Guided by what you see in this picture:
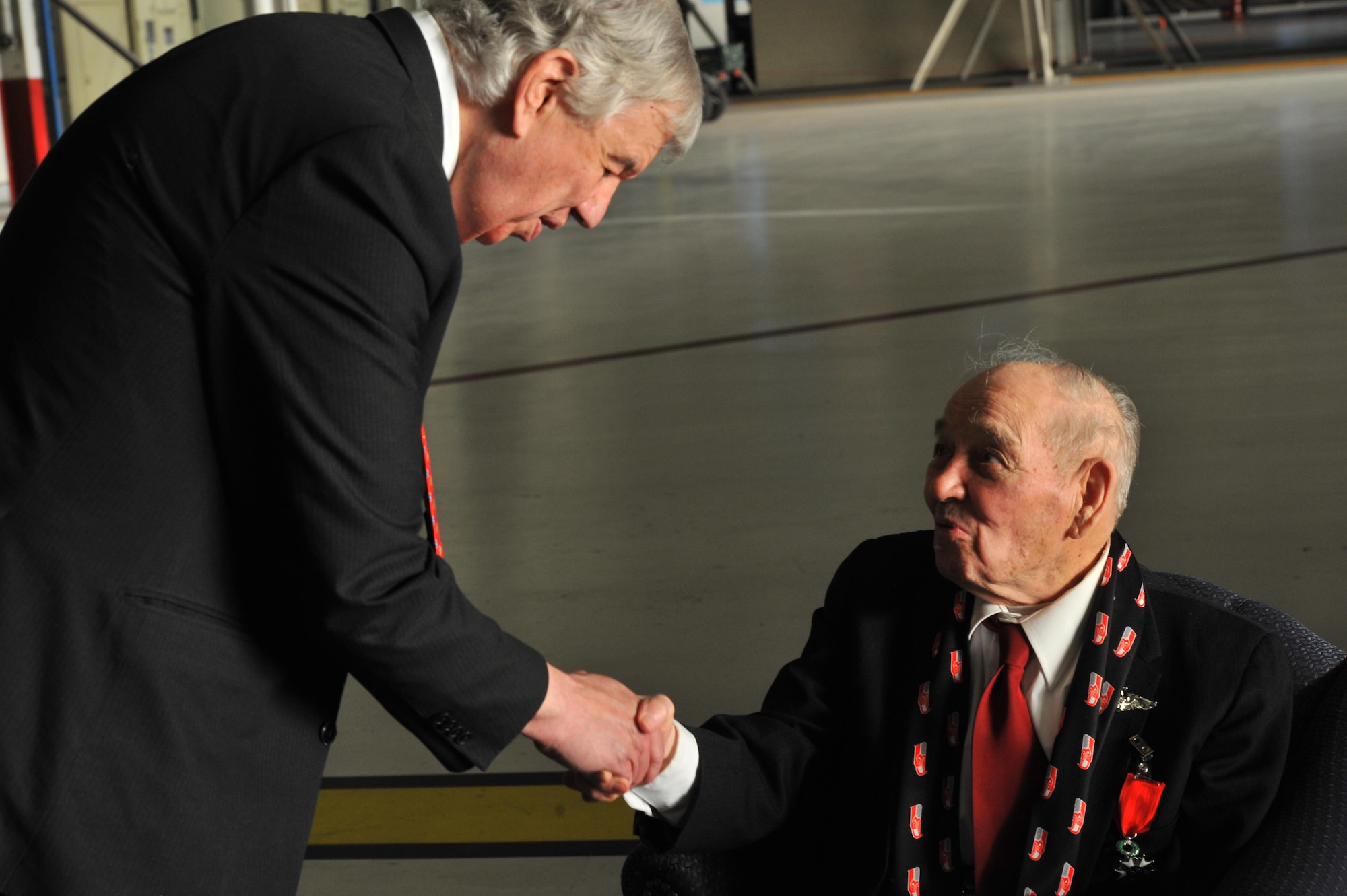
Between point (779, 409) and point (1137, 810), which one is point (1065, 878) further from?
point (779, 409)

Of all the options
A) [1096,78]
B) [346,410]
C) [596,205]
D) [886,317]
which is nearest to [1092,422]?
[596,205]

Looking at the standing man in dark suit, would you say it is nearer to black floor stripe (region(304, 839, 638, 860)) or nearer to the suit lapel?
the suit lapel

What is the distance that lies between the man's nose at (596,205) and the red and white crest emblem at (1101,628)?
27.3 inches

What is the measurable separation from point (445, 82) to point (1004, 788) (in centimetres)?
96

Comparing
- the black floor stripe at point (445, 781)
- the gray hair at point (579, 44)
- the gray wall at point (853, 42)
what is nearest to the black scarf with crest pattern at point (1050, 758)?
the gray hair at point (579, 44)

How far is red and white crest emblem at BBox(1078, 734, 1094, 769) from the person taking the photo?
63.6 inches

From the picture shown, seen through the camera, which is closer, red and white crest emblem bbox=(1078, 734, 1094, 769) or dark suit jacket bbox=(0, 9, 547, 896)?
dark suit jacket bbox=(0, 9, 547, 896)

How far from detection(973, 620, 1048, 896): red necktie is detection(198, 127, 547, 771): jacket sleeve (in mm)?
589

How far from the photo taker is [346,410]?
1271 millimetres

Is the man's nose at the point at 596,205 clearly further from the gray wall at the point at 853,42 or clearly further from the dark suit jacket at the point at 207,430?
the gray wall at the point at 853,42

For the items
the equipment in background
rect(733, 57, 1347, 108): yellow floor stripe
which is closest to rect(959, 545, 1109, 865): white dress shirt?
the equipment in background

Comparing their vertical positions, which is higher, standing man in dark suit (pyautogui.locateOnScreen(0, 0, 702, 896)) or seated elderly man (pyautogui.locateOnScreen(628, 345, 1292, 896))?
standing man in dark suit (pyautogui.locateOnScreen(0, 0, 702, 896))

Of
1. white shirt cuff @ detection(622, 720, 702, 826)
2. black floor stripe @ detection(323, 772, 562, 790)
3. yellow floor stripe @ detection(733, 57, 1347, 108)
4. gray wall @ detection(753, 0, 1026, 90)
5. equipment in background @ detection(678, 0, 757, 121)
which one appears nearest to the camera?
white shirt cuff @ detection(622, 720, 702, 826)

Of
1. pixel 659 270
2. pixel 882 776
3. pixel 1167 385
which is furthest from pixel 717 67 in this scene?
pixel 882 776
